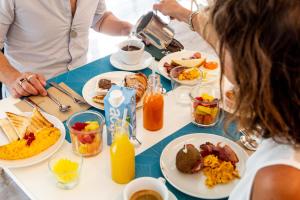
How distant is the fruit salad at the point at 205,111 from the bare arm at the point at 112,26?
639 mm

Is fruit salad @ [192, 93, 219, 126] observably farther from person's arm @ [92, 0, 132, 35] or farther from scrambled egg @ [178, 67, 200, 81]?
person's arm @ [92, 0, 132, 35]

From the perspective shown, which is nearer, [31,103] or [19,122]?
[19,122]

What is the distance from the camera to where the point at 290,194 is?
0.58 m

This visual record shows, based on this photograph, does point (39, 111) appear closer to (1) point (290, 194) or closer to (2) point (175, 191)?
(2) point (175, 191)

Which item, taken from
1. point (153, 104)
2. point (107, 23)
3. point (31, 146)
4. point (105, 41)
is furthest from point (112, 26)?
point (105, 41)

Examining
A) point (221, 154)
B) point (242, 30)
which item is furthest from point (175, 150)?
point (242, 30)

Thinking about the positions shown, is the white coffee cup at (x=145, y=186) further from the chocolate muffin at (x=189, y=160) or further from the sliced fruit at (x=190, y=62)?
the sliced fruit at (x=190, y=62)

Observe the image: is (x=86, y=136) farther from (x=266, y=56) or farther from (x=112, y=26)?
(x=112, y=26)

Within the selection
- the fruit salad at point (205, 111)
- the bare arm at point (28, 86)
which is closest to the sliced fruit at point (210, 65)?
the fruit salad at point (205, 111)

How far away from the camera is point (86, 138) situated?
955mm

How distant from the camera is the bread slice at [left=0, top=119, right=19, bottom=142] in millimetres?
1016

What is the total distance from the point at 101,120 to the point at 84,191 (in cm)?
22

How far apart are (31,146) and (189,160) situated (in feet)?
1.40

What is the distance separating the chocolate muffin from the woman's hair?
0.30 m
